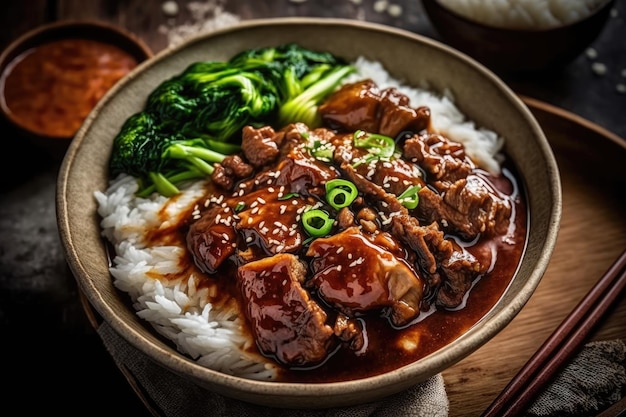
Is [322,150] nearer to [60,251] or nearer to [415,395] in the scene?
[415,395]

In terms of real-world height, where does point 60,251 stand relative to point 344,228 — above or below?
below

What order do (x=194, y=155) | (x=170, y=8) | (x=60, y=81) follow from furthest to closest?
(x=170, y=8) → (x=60, y=81) → (x=194, y=155)

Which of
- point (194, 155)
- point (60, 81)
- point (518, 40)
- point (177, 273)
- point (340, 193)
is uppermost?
point (518, 40)

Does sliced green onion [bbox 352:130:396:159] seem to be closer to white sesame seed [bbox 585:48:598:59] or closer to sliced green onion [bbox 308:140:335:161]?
sliced green onion [bbox 308:140:335:161]

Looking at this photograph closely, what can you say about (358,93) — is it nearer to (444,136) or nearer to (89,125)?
(444,136)

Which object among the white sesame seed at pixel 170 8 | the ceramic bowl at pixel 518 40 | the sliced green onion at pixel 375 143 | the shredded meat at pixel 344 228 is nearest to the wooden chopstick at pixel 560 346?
the shredded meat at pixel 344 228

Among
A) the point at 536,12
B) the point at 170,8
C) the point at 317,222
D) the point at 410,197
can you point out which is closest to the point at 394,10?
the point at 536,12

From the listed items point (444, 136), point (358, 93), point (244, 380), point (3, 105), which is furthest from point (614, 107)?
point (3, 105)
